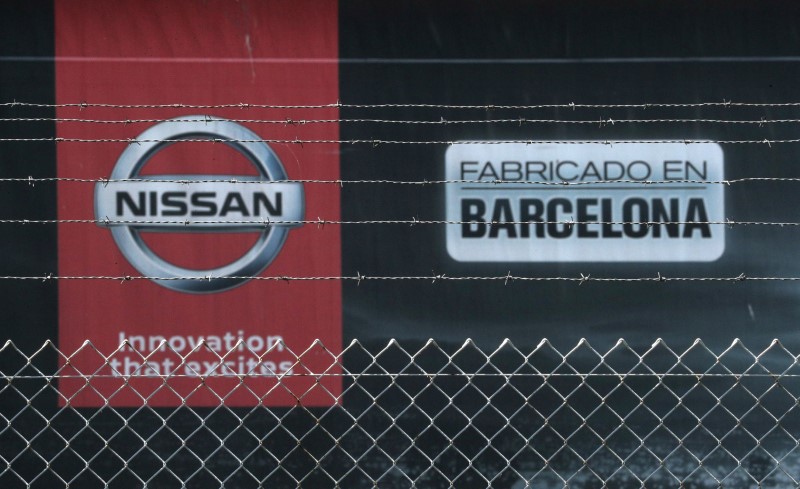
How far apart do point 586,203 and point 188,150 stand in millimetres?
1530

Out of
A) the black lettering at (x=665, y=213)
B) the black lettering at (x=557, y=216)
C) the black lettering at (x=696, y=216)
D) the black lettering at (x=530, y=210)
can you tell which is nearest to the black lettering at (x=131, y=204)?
the black lettering at (x=530, y=210)

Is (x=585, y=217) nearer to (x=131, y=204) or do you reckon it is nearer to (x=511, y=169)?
(x=511, y=169)

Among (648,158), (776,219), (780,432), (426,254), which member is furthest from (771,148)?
(426,254)

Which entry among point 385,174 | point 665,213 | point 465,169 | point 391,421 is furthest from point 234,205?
point 665,213

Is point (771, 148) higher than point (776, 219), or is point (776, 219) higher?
point (771, 148)

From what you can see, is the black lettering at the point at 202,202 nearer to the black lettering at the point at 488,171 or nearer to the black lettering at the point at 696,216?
the black lettering at the point at 488,171

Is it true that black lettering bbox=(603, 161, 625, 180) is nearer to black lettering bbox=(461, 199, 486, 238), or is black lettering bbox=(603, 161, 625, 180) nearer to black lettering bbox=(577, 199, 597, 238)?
black lettering bbox=(577, 199, 597, 238)

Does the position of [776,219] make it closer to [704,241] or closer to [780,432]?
[704,241]

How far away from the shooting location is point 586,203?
334 cm

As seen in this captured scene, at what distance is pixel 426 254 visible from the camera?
3.35m

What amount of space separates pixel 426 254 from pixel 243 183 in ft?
2.46

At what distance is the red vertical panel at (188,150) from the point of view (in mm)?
3287

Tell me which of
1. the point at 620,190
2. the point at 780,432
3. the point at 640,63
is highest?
the point at 640,63

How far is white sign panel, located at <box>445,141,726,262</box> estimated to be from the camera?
3.33m
